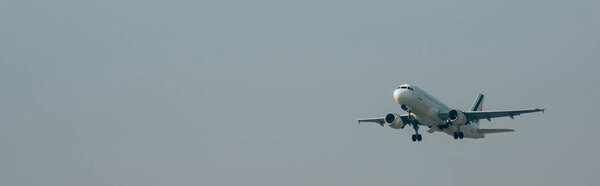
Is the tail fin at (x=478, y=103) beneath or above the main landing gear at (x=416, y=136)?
above

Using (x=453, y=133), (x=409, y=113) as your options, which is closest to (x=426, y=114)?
(x=409, y=113)

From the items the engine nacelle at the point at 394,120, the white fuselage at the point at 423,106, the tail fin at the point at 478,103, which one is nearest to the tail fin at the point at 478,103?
the tail fin at the point at 478,103

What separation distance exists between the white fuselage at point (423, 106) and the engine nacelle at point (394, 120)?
1.98 m

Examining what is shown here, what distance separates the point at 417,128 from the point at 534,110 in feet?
42.8

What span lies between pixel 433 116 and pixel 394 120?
5027 millimetres

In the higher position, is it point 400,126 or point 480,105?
point 480,105

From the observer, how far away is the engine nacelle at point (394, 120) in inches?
3765

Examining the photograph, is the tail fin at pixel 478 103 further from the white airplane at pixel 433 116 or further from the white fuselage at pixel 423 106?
the white fuselage at pixel 423 106

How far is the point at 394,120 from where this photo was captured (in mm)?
95562

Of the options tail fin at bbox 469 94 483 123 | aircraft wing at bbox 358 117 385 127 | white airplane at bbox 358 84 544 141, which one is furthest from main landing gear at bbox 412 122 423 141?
Result: tail fin at bbox 469 94 483 123

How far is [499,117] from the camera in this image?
314 ft

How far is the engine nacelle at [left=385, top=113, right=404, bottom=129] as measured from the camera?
95.6m

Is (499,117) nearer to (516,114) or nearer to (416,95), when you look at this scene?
(516,114)

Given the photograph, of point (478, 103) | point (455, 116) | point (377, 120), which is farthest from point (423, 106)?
point (478, 103)
